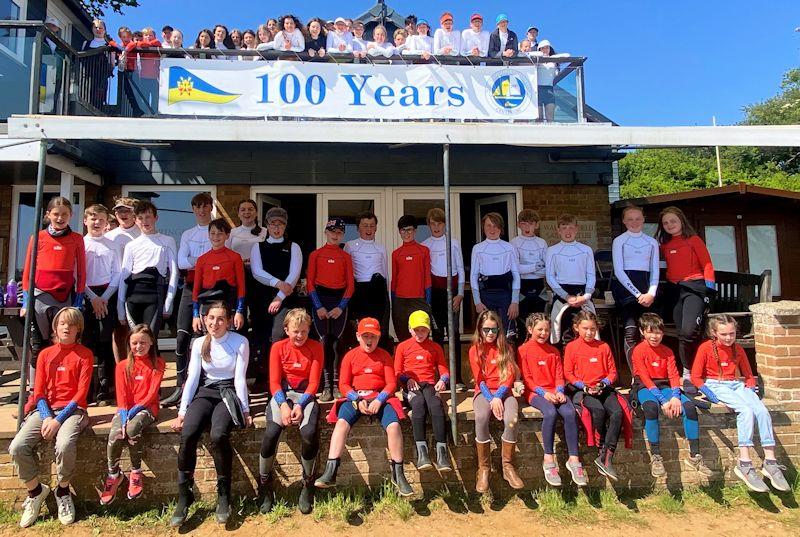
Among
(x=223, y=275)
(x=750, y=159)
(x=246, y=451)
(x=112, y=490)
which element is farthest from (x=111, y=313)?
(x=750, y=159)

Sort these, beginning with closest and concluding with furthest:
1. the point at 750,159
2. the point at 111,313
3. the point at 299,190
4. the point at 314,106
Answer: the point at 111,313, the point at 314,106, the point at 299,190, the point at 750,159

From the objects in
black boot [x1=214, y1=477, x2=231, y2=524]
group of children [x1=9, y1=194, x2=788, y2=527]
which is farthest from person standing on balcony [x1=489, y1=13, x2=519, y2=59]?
black boot [x1=214, y1=477, x2=231, y2=524]

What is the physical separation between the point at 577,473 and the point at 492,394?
726 millimetres

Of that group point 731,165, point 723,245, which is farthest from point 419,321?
point 731,165

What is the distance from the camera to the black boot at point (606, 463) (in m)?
3.03

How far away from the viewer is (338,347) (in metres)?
3.74

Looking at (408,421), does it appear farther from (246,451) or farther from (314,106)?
(314,106)

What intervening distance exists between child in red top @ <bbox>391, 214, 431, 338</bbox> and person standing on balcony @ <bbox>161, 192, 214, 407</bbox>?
156 centimetres

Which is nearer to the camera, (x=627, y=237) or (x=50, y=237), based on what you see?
(x=50, y=237)

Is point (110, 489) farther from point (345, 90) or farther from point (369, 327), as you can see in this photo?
point (345, 90)

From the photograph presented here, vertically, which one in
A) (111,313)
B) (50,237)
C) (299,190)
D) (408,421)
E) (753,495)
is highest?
(299,190)

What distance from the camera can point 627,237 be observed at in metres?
3.90

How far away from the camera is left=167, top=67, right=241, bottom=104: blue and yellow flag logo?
17.0 feet

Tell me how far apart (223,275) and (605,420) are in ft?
9.65
